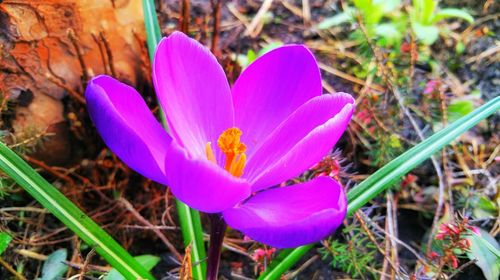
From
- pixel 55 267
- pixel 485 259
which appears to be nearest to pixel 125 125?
pixel 55 267

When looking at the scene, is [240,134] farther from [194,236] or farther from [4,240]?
[4,240]

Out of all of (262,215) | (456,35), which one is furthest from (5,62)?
(456,35)

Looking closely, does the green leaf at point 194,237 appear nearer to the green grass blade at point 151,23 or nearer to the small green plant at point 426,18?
the green grass blade at point 151,23

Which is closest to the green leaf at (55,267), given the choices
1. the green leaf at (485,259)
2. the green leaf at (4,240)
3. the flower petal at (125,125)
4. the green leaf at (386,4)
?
the green leaf at (4,240)

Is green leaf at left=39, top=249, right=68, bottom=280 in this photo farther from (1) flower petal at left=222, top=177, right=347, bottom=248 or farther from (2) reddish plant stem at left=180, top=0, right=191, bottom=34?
(2) reddish plant stem at left=180, top=0, right=191, bottom=34

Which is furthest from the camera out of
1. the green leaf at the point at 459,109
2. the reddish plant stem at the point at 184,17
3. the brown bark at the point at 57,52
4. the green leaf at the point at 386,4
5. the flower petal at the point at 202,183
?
the green leaf at the point at 386,4

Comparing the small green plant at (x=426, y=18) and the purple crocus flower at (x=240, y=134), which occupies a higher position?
the purple crocus flower at (x=240, y=134)

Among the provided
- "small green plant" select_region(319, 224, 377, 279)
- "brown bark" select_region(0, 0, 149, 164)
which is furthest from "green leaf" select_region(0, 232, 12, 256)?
"small green plant" select_region(319, 224, 377, 279)

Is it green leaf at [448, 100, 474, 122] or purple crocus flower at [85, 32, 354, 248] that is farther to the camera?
green leaf at [448, 100, 474, 122]
